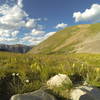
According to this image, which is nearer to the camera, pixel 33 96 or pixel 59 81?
pixel 33 96

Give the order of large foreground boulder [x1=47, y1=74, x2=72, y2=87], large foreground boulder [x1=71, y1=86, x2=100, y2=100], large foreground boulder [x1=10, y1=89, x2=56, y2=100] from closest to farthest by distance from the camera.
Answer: large foreground boulder [x1=10, y1=89, x2=56, y2=100] → large foreground boulder [x1=71, y1=86, x2=100, y2=100] → large foreground boulder [x1=47, y1=74, x2=72, y2=87]

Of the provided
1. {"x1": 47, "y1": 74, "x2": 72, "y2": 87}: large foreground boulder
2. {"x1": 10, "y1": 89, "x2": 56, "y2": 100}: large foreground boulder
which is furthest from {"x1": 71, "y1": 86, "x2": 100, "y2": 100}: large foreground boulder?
{"x1": 10, "y1": 89, "x2": 56, "y2": 100}: large foreground boulder

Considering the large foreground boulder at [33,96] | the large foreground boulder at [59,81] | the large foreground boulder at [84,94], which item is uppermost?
the large foreground boulder at [59,81]

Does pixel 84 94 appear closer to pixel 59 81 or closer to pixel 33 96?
pixel 59 81

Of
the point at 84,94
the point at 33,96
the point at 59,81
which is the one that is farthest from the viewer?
the point at 59,81

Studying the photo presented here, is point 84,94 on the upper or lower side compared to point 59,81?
lower

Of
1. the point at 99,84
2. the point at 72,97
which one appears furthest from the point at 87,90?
the point at 99,84

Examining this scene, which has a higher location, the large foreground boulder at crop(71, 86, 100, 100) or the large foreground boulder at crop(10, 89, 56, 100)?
the large foreground boulder at crop(10, 89, 56, 100)

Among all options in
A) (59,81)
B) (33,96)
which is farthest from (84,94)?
(33,96)

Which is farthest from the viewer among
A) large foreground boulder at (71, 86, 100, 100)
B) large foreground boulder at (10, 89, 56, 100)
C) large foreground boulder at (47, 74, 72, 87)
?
large foreground boulder at (47, 74, 72, 87)

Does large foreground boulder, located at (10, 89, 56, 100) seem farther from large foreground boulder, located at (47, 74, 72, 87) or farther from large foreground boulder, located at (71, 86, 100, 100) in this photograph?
large foreground boulder, located at (47, 74, 72, 87)

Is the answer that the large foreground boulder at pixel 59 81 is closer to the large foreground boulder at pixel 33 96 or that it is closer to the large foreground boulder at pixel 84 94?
the large foreground boulder at pixel 84 94

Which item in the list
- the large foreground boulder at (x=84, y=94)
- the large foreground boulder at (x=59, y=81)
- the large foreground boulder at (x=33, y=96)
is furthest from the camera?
the large foreground boulder at (x=59, y=81)

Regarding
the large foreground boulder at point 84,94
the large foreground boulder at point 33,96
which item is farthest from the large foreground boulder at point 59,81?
the large foreground boulder at point 33,96
